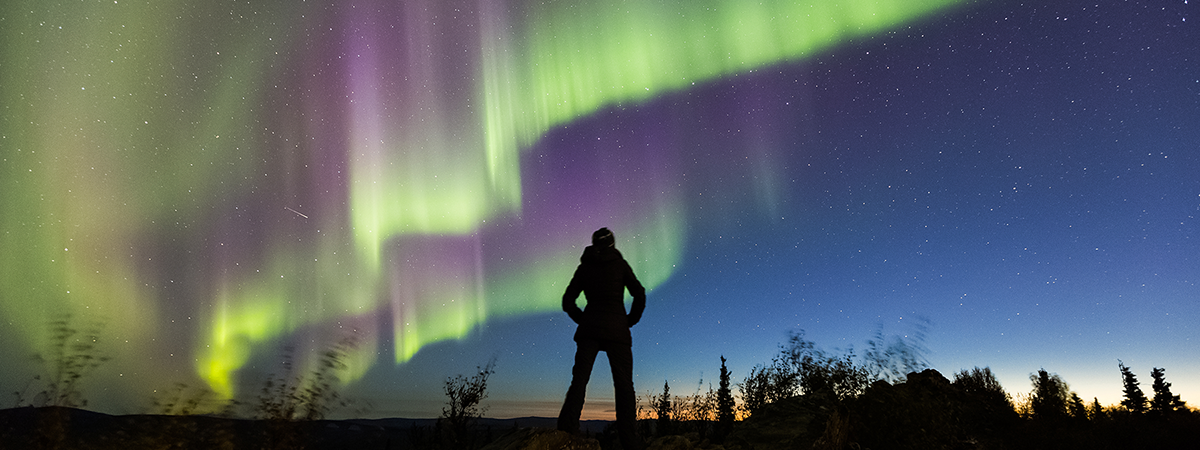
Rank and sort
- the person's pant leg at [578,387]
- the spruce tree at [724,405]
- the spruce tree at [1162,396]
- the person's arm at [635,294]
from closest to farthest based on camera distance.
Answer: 1. the person's pant leg at [578,387]
2. the person's arm at [635,294]
3. the spruce tree at [724,405]
4. the spruce tree at [1162,396]

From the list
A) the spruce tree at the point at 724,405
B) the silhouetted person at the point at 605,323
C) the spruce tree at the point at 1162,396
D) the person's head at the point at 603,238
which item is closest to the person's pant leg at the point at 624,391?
the silhouetted person at the point at 605,323

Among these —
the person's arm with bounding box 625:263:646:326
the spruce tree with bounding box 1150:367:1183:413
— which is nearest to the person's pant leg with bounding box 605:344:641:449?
the person's arm with bounding box 625:263:646:326

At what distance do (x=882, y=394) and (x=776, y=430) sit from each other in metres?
1.78

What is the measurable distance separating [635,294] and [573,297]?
0.69 meters

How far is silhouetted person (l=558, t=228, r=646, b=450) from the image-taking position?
5047 millimetres

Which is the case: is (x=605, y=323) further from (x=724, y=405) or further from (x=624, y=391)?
(x=724, y=405)

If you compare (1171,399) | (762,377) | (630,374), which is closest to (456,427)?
(630,374)

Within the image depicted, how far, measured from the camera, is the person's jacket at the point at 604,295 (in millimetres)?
5180

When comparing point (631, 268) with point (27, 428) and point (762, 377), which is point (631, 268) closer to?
point (27, 428)

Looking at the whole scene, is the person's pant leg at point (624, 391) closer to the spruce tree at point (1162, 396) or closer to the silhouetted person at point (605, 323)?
the silhouetted person at point (605, 323)

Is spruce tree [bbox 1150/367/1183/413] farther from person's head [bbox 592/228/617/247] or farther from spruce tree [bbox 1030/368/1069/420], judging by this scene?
person's head [bbox 592/228/617/247]

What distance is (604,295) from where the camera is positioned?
5.30m

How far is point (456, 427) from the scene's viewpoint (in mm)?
9086

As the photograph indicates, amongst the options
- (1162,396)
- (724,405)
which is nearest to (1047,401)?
(724,405)
